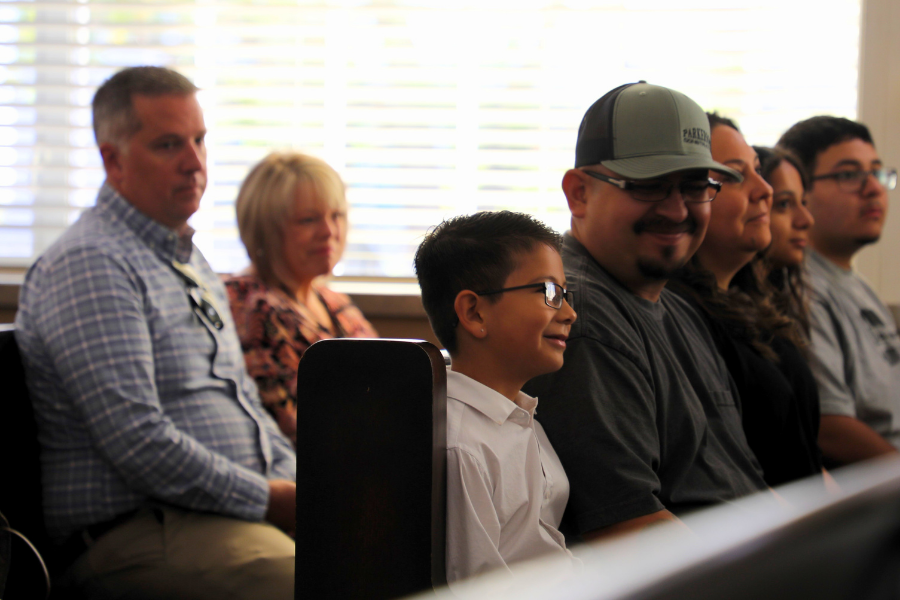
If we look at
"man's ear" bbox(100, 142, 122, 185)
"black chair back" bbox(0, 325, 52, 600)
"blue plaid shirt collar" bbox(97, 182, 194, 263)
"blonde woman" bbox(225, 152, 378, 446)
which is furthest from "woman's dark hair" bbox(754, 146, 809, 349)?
"black chair back" bbox(0, 325, 52, 600)

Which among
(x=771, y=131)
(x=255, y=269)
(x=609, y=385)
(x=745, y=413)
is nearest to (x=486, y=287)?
(x=609, y=385)

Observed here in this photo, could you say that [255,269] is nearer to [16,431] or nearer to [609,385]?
[16,431]

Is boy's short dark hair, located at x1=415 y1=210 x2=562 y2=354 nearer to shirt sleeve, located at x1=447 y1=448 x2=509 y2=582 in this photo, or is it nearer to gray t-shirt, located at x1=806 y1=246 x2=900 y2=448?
shirt sleeve, located at x1=447 y1=448 x2=509 y2=582

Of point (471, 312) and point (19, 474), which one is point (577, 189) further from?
point (19, 474)

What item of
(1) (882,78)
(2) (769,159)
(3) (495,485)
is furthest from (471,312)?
(1) (882,78)

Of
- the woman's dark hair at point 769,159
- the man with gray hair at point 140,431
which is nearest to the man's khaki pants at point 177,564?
the man with gray hair at point 140,431

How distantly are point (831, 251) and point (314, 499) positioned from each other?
207cm

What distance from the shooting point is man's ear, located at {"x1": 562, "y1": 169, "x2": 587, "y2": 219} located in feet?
4.12

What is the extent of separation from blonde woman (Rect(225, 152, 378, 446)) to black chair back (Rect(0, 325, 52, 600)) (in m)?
0.61

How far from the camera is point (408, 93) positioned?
8.83ft

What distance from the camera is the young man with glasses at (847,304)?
6.22 feet

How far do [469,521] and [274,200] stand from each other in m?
1.56

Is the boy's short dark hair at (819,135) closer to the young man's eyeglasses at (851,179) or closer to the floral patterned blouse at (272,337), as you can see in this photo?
the young man's eyeglasses at (851,179)

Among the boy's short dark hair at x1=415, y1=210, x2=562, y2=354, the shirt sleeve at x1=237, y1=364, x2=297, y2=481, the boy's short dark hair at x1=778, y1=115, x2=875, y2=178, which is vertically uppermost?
the boy's short dark hair at x1=778, y1=115, x2=875, y2=178
